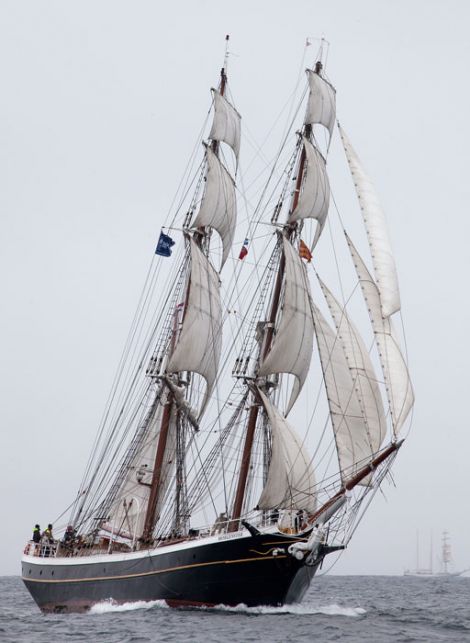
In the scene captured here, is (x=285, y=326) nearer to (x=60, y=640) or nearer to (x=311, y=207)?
(x=311, y=207)

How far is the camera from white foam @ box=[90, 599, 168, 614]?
41.9 m

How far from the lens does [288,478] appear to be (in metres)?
43.2

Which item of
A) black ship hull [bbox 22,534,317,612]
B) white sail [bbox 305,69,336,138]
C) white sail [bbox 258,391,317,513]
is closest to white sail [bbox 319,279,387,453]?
white sail [bbox 258,391,317,513]

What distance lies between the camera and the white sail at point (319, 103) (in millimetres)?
51312

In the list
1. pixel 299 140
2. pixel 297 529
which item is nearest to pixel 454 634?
pixel 297 529

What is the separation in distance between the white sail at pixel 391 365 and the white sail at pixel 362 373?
1.60 metres

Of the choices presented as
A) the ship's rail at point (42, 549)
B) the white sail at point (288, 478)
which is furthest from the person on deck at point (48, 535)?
the white sail at point (288, 478)

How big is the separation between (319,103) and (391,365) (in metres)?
15.7

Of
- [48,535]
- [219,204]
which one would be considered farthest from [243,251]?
[48,535]

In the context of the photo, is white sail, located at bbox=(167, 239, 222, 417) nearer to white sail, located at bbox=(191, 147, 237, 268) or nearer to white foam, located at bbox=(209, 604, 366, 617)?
white sail, located at bbox=(191, 147, 237, 268)

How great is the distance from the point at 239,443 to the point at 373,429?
22.2 ft

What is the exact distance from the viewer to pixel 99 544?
5025 centimetres

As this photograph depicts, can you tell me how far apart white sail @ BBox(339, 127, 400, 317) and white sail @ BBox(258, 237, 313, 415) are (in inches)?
151

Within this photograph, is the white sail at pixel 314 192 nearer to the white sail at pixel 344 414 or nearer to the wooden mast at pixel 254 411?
the wooden mast at pixel 254 411
